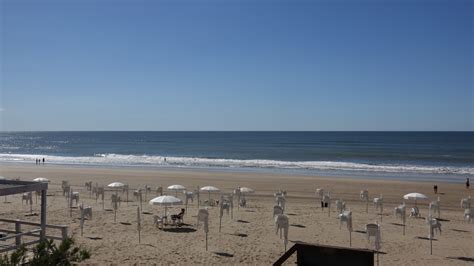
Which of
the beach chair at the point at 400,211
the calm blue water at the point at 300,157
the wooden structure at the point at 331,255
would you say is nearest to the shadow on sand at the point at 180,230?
the wooden structure at the point at 331,255

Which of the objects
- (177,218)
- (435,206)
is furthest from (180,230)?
(435,206)

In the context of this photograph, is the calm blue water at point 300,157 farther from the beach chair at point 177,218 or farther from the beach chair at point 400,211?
the beach chair at point 177,218

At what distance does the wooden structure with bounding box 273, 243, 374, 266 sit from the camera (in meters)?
7.65

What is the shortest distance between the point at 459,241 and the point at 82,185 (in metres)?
22.2

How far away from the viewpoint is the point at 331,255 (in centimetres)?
784

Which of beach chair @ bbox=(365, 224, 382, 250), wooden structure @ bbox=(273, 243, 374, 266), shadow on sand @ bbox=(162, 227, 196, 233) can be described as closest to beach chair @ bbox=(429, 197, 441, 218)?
beach chair @ bbox=(365, 224, 382, 250)

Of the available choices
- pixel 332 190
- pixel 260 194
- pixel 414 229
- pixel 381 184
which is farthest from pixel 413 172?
pixel 414 229

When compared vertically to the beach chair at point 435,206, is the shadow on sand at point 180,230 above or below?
below

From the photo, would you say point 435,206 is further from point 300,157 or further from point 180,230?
point 300,157

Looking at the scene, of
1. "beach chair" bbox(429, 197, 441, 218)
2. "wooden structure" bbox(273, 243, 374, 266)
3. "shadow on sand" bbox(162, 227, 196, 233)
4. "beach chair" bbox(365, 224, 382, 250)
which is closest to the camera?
"wooden structure" bbox(273, 243, 374, 266)

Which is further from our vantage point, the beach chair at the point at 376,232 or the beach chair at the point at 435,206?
the beach chair at the point at 435,206

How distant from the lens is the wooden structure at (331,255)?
7.65 m

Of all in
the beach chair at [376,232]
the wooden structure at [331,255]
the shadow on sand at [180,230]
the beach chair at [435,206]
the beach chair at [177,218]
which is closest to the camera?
the wooden structure at [331,255]

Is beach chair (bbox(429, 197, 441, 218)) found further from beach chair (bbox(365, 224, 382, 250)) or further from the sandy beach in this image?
beach chair (bbox(365, 224, 382, 250))
